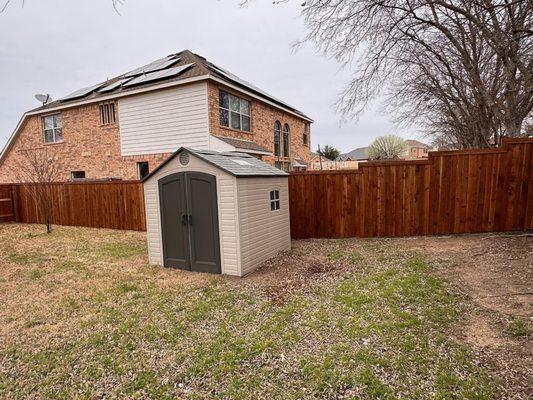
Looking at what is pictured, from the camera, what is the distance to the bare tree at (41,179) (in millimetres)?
11266

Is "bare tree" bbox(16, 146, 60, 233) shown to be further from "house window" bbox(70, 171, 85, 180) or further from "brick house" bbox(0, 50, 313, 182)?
"house window" bbox(70, 171, 85, 180)

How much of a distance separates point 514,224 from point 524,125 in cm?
1075

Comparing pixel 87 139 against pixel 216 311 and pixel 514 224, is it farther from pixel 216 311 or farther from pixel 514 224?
pixel 514 224

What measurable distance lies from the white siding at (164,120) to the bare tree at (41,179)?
11.0 feet

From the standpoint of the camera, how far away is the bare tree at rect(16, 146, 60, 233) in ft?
37.0

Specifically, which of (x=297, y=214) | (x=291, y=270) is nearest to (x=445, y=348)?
(x=291, y=270)

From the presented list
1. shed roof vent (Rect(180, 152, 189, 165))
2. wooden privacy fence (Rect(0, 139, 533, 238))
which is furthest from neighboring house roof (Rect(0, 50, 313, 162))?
wooden privacy fence (Rect(0, 139, 533, 238))

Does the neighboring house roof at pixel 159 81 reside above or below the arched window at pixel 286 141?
above

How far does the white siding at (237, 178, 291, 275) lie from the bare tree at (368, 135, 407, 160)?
1638 inches

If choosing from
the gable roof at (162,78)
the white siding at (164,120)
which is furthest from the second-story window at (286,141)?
the white siding at (164,120)

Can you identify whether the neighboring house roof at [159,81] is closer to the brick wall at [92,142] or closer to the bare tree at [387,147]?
the brick wall at [92,142]

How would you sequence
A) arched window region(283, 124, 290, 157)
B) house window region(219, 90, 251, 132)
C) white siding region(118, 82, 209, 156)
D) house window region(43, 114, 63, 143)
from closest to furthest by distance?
white siding region(118, 82, 209, 156) → house window region(219, 90, 251, 132) → house window region(43, 114, 63, 143) → arched window region(283, 124, 290, 157)

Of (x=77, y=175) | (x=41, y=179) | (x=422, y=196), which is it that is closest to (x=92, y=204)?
(x=41, y=179)

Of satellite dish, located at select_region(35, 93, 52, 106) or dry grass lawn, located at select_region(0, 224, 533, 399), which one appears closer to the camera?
dry grass lawn, located at select_region(0, 224, 533, 399)
